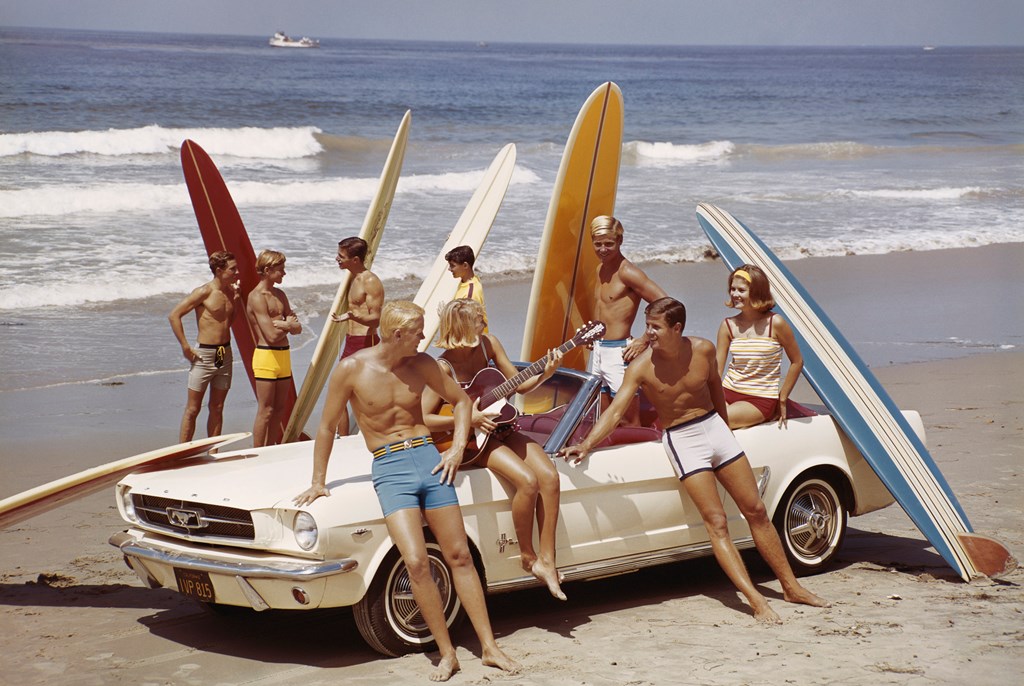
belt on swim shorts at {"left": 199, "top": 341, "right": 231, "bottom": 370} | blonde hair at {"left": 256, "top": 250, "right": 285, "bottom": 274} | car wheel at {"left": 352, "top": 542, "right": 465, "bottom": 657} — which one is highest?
blonde hair at {"left": 256, "top": 250, "right": 285, "bottom": 274}

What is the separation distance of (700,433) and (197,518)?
2533 millimetres

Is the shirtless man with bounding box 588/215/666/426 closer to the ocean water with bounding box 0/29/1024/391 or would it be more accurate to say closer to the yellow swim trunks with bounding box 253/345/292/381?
the yellow swim trunks with bounding box 253/345/292/381

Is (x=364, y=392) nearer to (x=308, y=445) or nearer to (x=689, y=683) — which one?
(x=308, y=445)

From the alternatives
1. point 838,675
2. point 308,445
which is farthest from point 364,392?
point 838,675

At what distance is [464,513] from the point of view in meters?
5.76

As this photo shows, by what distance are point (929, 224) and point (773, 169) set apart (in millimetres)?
12364

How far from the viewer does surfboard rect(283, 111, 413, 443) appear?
31.9ft

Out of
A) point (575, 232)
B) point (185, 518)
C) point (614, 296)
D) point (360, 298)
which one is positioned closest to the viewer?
point (185, 518)

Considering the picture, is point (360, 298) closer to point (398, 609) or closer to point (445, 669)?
point (398, 609)

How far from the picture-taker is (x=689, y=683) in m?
5.25

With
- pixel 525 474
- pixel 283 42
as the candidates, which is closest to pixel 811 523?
pixel 525 474

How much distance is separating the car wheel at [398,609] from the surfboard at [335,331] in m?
3.82

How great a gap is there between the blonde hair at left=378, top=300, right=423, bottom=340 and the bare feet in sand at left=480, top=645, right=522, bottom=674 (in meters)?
1.49

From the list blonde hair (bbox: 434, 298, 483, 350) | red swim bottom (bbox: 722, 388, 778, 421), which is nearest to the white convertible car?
red swim bottom (bbox: 722, 388, 778, 421)
